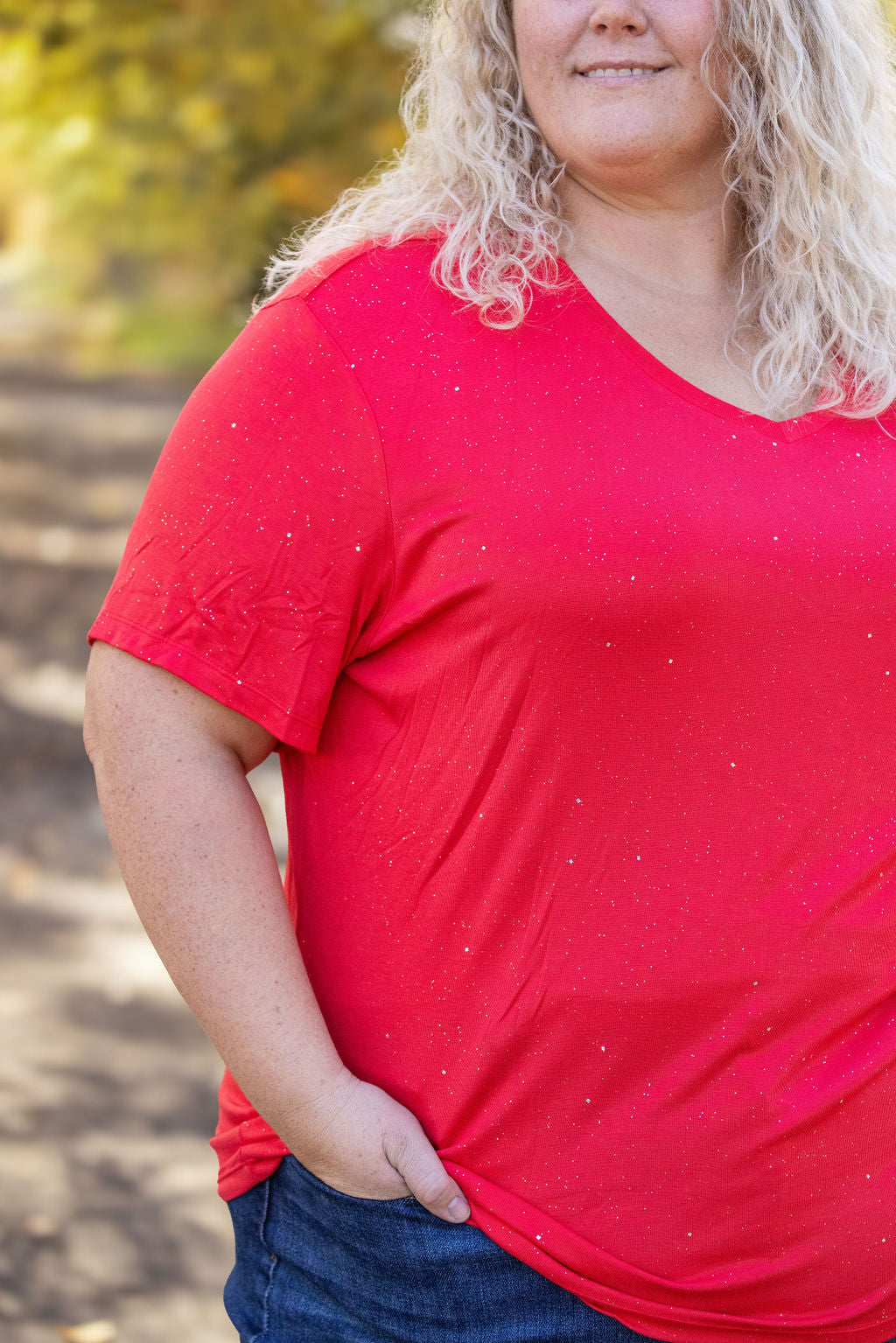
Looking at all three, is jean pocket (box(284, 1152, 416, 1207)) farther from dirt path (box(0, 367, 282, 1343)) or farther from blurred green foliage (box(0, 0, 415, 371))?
blurred green foliage (box(0, 0, 415, 371))

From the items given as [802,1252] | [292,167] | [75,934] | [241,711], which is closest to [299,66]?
[292,167]

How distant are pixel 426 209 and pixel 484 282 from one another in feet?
0.58

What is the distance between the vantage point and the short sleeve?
131cm

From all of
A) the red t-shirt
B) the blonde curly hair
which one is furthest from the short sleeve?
→ the blonde curly hair

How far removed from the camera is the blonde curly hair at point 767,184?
4.85ft

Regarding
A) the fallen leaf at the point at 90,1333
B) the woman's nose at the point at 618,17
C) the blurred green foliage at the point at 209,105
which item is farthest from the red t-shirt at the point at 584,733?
the blurred green foliage at the point at 209,105

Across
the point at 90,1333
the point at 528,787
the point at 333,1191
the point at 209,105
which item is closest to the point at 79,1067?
the point at 90,1333

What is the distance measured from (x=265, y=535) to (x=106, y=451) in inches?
285

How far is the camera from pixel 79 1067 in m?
3.75

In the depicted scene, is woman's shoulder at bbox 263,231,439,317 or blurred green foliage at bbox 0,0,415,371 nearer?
woman's shoulder at bbox 263,231,439,317

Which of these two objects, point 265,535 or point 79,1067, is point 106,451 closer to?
point 79,1067

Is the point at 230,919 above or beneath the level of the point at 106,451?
above

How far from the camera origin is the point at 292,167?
212 inches

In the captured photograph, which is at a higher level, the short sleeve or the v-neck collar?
the v-neck collar
